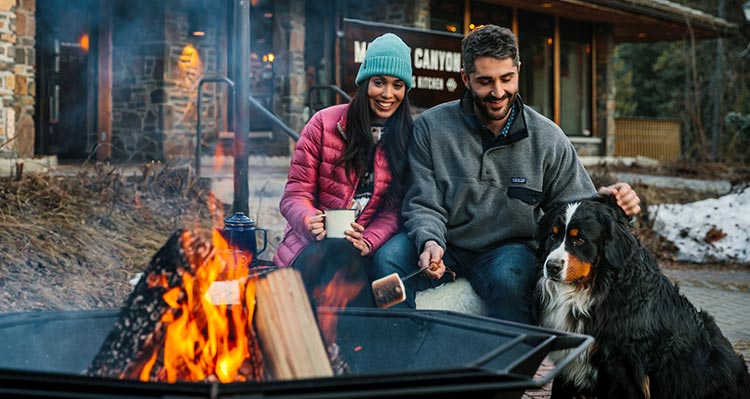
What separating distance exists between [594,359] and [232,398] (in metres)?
2.01

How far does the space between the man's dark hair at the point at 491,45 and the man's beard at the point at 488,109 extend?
14cm

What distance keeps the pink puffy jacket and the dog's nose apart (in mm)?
819

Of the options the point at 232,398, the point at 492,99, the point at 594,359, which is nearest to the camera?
the point at 232,398

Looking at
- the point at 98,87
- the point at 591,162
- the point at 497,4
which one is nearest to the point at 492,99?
the point at 98,87

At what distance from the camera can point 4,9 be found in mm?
9258

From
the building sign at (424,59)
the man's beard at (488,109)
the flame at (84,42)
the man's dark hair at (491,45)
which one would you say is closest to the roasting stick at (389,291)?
the man's beard at (488,109)

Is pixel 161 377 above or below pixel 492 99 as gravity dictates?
below

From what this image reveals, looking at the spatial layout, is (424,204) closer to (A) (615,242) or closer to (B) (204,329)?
(A) (615,242)

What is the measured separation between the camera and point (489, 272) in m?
3.66

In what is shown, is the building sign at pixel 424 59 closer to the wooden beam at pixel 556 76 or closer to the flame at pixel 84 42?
the flame at pixel 84 42

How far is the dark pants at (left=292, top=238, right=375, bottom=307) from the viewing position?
354cm

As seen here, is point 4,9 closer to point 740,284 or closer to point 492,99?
point 492,99

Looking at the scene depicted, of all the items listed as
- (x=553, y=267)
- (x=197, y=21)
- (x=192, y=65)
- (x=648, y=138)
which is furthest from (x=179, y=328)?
(x=648, y=138)

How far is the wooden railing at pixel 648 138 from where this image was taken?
22141 millimetres
